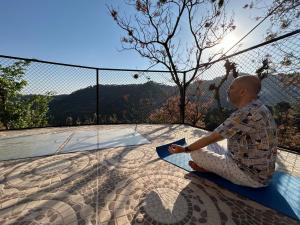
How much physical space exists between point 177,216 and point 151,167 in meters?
0.70

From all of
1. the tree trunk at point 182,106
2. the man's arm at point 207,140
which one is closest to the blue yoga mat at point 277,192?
the man's arm at point 207,140

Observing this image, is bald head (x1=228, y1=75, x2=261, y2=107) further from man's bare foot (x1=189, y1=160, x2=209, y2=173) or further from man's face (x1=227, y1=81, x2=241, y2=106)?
man's bare foot (x1=189, y1=160, x2=209, y2=173)

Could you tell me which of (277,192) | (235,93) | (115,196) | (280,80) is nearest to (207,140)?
(235,93)

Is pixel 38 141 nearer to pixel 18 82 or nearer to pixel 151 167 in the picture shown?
pixel 151 167

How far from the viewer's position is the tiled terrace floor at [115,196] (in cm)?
108

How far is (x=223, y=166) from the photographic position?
4.27 ft

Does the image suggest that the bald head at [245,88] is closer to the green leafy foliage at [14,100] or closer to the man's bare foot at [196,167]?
the man's bare foot at [196,167]

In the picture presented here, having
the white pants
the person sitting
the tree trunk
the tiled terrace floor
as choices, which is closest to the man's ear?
the person sitting

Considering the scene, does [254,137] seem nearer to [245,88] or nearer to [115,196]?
[245,88]

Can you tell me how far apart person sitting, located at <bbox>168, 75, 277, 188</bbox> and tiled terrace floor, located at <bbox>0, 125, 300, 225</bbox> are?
22 cm

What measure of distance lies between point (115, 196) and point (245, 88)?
1.16 metres

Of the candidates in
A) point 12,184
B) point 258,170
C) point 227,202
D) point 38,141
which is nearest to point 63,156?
point 12,184

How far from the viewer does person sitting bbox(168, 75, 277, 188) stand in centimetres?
113

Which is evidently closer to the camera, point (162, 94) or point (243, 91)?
point (243, 91)
